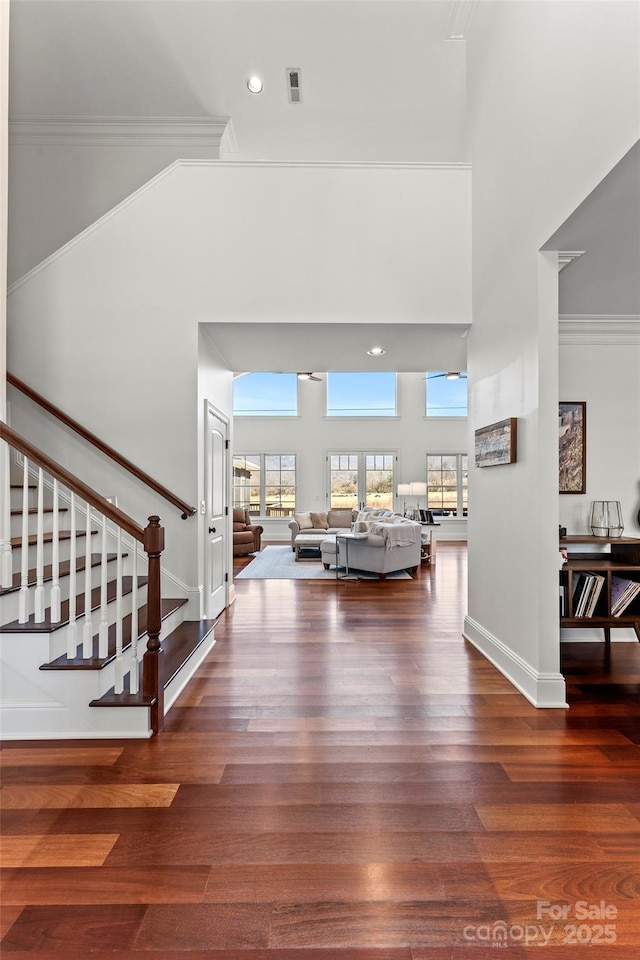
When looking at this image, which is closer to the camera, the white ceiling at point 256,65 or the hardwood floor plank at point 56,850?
the hardwood floor plank at point 56,850

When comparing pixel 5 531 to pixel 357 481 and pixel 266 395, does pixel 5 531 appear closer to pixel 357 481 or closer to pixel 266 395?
pixel 357 481

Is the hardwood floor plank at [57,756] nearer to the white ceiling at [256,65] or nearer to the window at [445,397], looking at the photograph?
the white ceiling at [256,65]

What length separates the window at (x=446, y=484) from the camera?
12367mm

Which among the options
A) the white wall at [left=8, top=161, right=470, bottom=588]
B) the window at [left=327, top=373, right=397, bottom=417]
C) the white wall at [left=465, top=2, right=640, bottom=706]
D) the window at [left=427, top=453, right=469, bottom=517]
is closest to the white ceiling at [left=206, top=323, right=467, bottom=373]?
the white wall at [left=8, top=161, right=470, bottom=588]

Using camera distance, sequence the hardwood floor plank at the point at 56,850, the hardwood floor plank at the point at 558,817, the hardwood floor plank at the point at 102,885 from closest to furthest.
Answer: the hardwood floor plank at the point at 102,885
the hardwood floor plank at the point at 56,850
the hardwood floor plank at the point at 558,817

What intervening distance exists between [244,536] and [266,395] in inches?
175

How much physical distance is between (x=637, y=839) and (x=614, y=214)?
2.76 m

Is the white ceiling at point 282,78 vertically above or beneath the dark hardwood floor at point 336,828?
above

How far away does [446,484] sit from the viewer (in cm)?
1244

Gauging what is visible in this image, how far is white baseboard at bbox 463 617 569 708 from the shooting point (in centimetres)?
285

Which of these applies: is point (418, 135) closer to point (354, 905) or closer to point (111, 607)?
point (111, 607)

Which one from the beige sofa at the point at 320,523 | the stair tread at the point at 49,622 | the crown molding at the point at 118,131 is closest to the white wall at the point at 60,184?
the crown molding at the point at 118,131

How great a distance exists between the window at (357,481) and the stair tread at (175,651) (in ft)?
27.5

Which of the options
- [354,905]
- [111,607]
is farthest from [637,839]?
[111,607]
